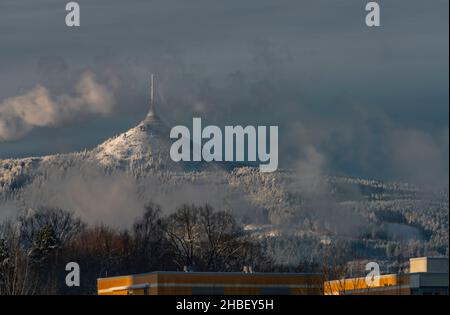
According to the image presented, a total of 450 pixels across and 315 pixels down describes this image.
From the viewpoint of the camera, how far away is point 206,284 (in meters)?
115

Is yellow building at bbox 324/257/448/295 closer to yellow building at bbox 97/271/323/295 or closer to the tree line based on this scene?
yellow building at bbox 97/271/323/295

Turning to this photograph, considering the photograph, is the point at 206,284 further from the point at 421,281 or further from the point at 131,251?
the point at 131,251

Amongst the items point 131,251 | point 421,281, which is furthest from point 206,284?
point 131,251

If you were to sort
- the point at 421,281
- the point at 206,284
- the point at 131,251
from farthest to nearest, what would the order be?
the point at 131,251
the point at 421,281
the point at 206,284

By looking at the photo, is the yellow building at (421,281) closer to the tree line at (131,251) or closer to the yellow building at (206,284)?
the yellow building at (206,284)

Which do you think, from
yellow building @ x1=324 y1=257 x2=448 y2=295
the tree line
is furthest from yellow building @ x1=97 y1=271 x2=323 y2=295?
the tree line

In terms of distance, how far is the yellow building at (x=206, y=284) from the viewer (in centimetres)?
11344

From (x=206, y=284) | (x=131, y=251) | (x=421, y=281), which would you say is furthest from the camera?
(x=131, y=251)

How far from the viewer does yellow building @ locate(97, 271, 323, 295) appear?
4466 inches

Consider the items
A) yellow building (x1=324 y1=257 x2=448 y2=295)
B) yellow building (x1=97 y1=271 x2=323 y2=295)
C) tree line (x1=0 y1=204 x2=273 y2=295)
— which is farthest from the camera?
tree line (x1=0 y1=204 x2=273 y2=295)

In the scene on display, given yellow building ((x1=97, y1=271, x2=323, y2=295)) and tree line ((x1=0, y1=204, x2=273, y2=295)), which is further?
tree line ((x1=0, y1=204, x2=273, y2=295))

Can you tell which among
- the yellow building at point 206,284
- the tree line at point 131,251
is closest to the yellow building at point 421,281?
the yellow building at point 206,284
